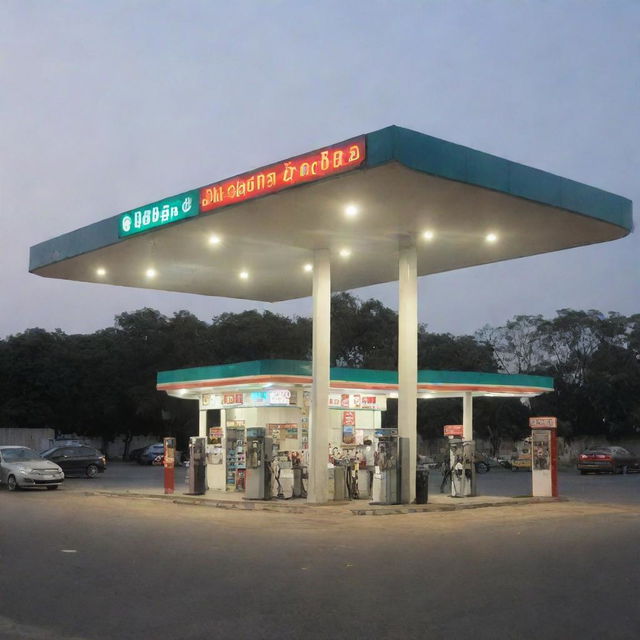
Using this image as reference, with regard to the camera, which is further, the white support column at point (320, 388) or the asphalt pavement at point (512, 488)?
the asphalt pavement at point (512, 488)

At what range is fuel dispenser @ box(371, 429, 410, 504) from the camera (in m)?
21.2

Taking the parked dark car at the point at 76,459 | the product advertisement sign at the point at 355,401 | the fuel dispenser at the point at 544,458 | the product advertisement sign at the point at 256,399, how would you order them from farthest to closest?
the parked dark car at the point at 76,459 < the product advertisement sign at the point at 355,401 < the product advertisement sign at the point at 256,399 < the fuel dispenser at the point at 544,458

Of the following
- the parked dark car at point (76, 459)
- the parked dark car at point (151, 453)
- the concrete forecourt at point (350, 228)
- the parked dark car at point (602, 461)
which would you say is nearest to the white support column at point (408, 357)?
the concrete forecourt at point (350, 228)

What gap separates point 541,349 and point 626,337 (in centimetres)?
597

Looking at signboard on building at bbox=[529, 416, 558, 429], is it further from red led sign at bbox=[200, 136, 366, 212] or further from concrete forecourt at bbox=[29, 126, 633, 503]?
red led sign at bbox=[200, 136, 366, 212]

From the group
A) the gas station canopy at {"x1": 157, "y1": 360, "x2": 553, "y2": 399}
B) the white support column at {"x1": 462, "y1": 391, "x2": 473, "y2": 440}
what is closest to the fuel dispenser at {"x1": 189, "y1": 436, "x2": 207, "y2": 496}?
the gas station canopy at {"x1": 157, "y1": 360, "x2": 553, "y2": 399}

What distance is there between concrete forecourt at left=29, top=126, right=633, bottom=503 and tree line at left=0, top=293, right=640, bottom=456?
1232 inches

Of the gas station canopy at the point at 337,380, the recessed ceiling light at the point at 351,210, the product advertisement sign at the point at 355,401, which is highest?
the recessed ceiling light at the point at 351,210

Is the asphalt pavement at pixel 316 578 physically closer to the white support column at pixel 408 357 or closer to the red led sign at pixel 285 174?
the white support column at pixel 408 357

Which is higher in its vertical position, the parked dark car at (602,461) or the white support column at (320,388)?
the white support column at (320,388)

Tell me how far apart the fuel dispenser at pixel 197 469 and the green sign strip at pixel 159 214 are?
270 inches

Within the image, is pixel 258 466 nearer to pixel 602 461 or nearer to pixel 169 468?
pixel 169 468

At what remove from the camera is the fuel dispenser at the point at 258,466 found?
2257 cm

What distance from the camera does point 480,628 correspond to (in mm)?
7809
